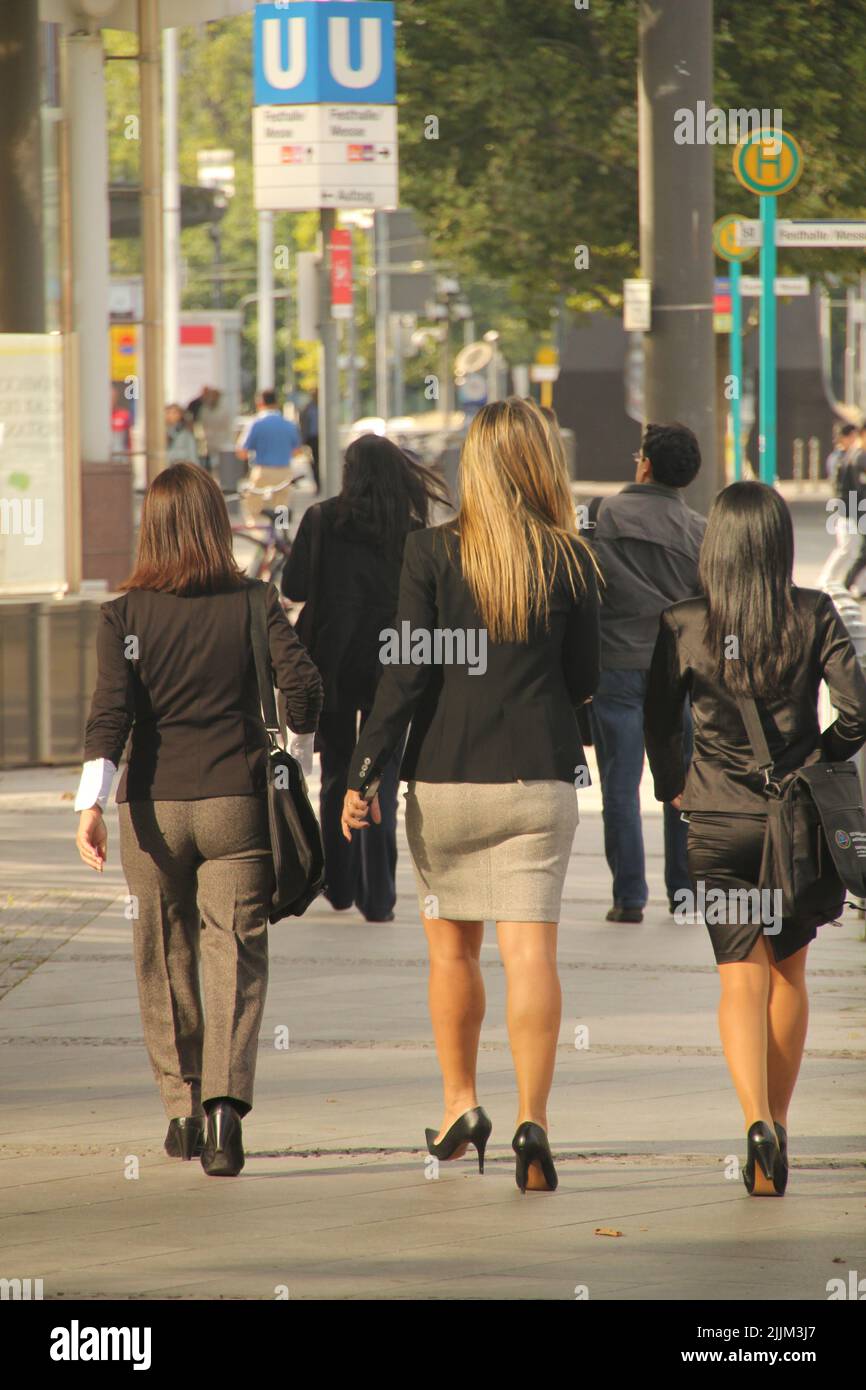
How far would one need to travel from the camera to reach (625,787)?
9.40m

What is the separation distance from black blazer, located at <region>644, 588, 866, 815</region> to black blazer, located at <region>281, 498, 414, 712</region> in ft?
10.7

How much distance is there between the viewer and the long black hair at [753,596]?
5781mm

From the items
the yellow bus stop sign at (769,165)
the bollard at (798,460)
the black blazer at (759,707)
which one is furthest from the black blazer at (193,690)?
the bollard at (798,460)

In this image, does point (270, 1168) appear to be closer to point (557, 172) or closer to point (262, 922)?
point (262, 922)

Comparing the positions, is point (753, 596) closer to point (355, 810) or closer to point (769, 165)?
point (355, 810)

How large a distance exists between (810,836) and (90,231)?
9748mm

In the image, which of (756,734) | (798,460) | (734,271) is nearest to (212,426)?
(734,271)

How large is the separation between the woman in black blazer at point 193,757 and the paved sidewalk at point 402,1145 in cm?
39

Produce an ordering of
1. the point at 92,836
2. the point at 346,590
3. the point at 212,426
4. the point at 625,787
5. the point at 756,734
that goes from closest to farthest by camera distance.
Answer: the point at 756,734 → the point at 92,836 → the point at 346,590 → the point at 625,787 → the point at 212,426

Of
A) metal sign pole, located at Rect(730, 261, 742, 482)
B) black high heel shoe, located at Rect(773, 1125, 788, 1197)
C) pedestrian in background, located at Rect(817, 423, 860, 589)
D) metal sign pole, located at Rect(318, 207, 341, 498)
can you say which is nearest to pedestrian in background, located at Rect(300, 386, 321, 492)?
metal sign pole, located at Rect(730, 261, 742, 482)

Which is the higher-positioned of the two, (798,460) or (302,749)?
(798,460)

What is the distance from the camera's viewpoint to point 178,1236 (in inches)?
211

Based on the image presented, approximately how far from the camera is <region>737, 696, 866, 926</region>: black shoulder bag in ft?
18.6
